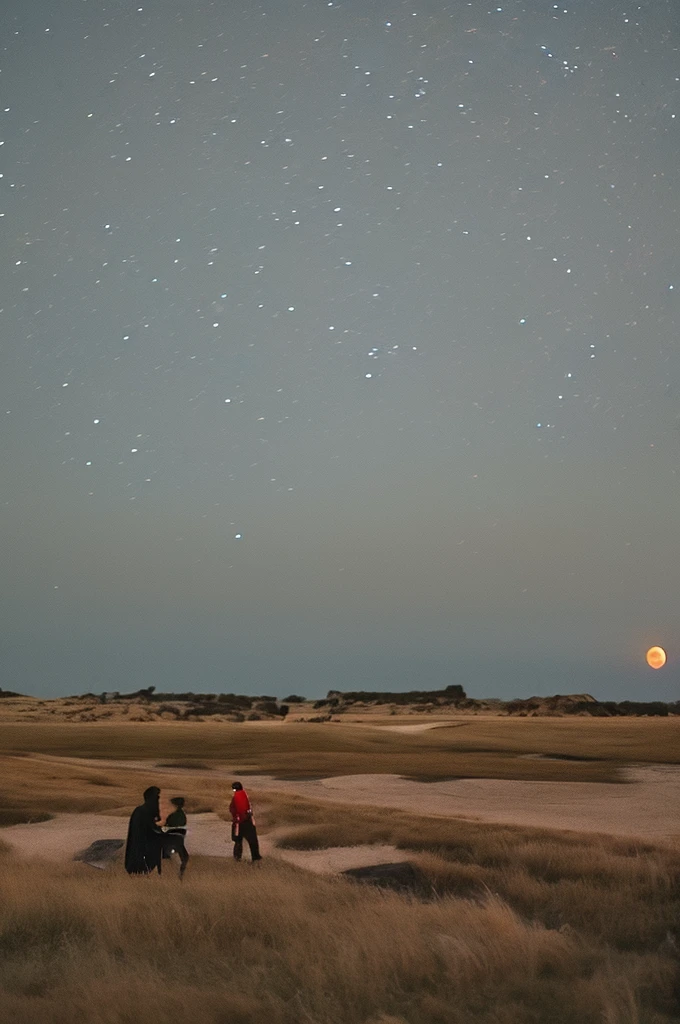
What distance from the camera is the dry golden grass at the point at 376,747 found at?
5159 centimetres

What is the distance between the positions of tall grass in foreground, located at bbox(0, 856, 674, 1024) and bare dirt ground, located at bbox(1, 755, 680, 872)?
21.0 feet

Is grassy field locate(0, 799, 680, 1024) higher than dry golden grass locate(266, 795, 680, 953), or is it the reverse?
grassy field locate(0, 799, 680, 1024)

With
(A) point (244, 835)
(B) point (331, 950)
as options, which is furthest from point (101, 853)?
(B) point (331, 950)

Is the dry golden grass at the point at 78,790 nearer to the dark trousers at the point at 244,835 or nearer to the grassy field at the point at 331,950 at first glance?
the dark trousers at the point at 244,835

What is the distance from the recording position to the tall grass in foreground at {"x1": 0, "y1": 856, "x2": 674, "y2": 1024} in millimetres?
8422

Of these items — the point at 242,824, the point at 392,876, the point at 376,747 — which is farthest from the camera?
the point at 376,747

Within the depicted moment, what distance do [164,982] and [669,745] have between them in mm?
64504

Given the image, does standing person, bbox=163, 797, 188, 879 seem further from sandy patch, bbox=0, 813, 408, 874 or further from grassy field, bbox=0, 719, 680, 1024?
sandy patch, bbox=0, 813, 408, 874

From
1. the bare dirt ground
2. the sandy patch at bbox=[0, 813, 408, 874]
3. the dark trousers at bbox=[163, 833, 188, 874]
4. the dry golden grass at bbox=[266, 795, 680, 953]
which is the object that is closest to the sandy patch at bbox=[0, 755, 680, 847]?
the bare dirt ground

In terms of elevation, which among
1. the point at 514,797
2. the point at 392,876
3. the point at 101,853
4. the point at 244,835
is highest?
the point at 244,835

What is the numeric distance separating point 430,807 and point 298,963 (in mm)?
25394

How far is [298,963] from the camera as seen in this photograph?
32.2 feet

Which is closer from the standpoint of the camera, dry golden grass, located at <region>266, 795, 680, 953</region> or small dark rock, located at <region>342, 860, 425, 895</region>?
dry golden grass, located at <region>266, 795, 680, 953</region>

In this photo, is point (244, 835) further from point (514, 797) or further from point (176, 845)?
point (514, 797)
